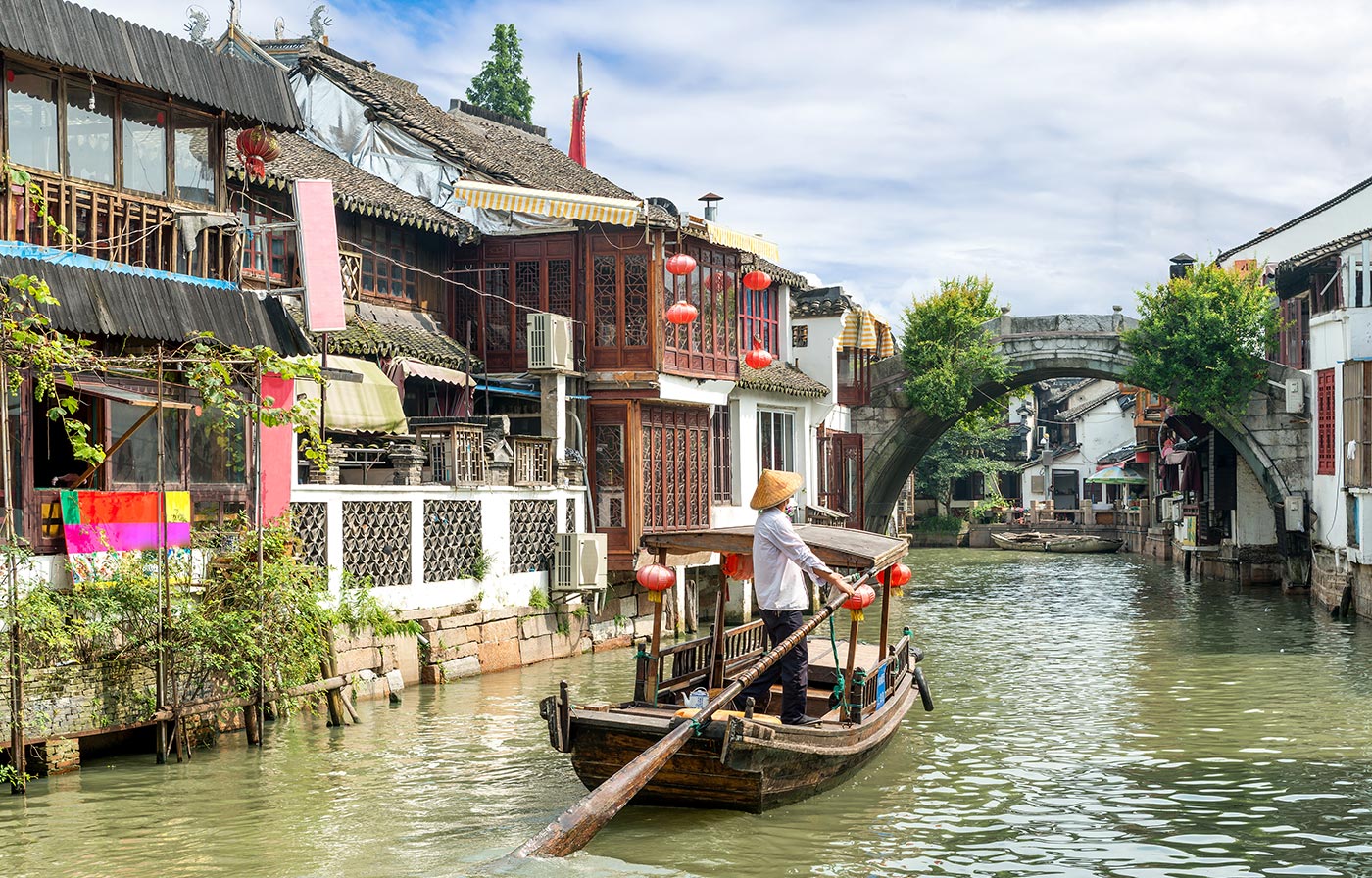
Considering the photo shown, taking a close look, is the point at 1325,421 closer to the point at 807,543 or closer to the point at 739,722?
the point at 807,543

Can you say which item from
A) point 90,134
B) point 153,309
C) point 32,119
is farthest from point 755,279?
point 32,119

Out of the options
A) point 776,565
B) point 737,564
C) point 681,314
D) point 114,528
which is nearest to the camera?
point 776,565

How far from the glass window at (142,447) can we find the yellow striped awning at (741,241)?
34.8ft

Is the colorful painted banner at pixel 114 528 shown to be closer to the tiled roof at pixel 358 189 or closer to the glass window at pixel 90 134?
the glass window at pixel 90 134

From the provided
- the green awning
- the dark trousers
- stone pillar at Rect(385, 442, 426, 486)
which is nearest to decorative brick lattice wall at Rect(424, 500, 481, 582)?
stone pillar at Rect(385, 442, 426, 486)

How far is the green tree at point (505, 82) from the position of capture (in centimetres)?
3712

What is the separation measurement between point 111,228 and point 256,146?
7.19 feet

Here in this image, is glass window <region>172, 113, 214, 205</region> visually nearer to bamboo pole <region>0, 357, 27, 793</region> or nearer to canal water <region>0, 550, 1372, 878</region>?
bamboo pole <region>0, 357, 27, 793</region>

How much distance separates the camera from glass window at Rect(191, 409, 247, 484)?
12930mm

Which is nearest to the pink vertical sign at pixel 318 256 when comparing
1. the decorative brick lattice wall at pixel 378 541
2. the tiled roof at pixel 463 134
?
the decorative brick lattice wall at pixel 378 541

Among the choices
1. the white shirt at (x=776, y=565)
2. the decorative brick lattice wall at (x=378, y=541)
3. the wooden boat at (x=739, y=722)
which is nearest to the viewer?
the wooden boat at (x=739, y=722)

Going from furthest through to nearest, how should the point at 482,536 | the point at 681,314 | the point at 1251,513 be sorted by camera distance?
the point at 1251,513 < the point at 681,314 < the point at 482,536

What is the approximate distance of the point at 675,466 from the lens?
2148 cm

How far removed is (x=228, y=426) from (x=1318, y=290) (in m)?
21.4
